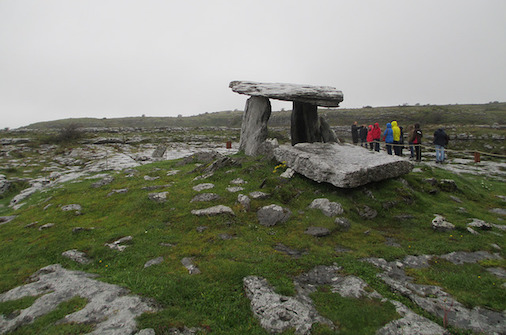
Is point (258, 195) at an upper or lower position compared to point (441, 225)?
upper

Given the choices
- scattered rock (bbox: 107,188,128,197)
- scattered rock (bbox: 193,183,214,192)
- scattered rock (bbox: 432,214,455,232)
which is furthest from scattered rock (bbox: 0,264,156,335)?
scattered rock (bbox: 432,214,455,232)

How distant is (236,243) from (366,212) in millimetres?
5841

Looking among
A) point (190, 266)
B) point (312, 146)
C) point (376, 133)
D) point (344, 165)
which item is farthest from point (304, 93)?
point (190, 266)

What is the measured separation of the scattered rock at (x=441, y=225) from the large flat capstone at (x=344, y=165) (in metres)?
2.97

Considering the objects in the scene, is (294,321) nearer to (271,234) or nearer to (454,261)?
(271,234)

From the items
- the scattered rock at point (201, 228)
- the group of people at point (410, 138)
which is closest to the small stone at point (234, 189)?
the scattered rock at point (201, 228)

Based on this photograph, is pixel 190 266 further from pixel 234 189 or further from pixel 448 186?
pixel 448 186

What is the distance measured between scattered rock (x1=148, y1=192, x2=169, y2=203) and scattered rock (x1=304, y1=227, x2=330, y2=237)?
280 inches

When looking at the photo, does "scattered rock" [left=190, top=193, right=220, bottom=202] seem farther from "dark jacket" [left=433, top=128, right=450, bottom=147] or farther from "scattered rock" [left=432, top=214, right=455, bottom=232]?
"dark jacket" [left=433, top=128, right=450, bottom=147]

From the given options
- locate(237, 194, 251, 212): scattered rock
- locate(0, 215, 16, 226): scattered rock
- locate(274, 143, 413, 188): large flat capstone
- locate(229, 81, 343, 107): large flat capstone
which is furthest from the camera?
locate(229, 81, 343, 107): large flat capstone

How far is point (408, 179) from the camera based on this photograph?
46.3ft

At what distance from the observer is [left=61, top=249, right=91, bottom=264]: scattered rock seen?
8320 millimetres

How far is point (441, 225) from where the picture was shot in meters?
9.92

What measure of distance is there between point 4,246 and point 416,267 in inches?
554
